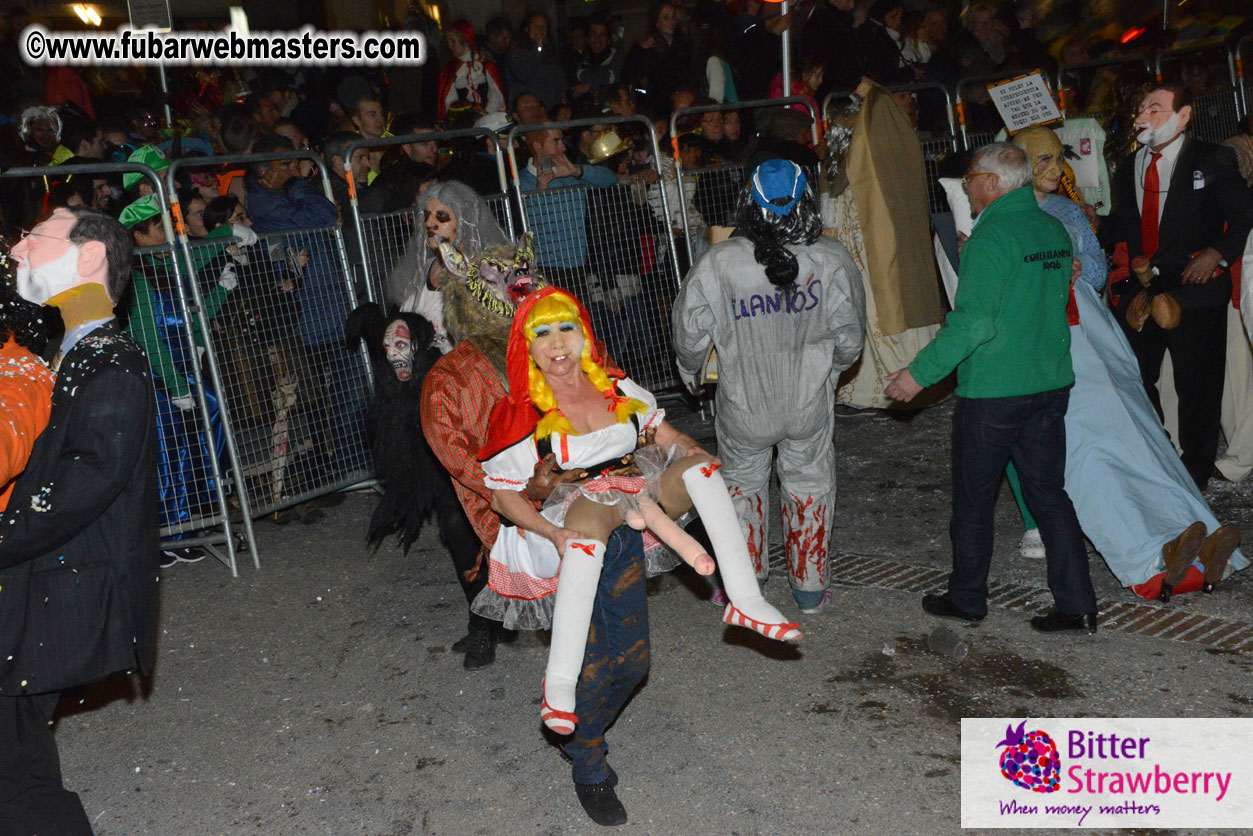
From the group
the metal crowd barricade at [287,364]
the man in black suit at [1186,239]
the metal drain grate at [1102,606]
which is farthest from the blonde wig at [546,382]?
the man in black suit at [1186,239]

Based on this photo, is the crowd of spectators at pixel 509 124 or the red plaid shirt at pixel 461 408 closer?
the red plaid shirt at pixel 461 408

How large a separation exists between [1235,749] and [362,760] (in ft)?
10.2

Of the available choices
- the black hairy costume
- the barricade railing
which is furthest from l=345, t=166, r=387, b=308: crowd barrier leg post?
the barricade railing

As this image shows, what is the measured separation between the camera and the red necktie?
6.15 meters

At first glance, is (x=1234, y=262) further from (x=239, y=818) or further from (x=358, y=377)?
(x=239, y=818)

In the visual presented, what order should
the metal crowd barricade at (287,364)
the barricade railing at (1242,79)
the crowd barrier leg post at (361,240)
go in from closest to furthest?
the metal crowd barricade at (287,364) → the crowd barrier leg post at (361,240) → the barricade railing at (1242,79)

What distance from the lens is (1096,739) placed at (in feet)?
13.1

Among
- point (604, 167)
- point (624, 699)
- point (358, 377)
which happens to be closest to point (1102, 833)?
point (624, 699)

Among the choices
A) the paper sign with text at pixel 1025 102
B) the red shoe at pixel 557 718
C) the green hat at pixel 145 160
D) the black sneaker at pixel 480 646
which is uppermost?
the green hat at pixel 145 160

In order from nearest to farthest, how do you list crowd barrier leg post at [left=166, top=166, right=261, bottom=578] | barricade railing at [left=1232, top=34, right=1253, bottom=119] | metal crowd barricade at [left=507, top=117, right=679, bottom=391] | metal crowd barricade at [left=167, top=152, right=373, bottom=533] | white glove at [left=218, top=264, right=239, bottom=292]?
crowd barrier leg post at [left=166, top=166, right=261, bottom=578] < white glove at [left=218, top=264, right=239, bottom=292] < metal crowd barricade at [left=167, top=152, right=373, bottom=533] < metal crowd barricade at [left=507, top=117, right=679, bottom=391] < barricade railing at [left=1232, top=34, right=1253, bottom=119]

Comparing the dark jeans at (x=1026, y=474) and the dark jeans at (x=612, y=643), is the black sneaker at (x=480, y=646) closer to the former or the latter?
the dark jeans at (x=612, y=643)

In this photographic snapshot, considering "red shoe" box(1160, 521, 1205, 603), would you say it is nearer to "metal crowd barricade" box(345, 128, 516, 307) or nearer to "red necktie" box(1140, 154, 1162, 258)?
"red necktie" box(1140, 154, 1162, 258)

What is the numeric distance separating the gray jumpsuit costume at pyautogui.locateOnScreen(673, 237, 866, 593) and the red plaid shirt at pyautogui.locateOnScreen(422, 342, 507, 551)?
1.27 meters

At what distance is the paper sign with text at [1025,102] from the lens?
7.25 meters
